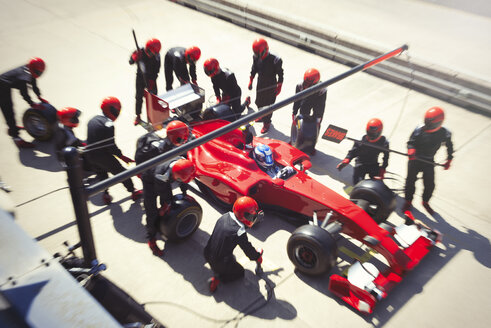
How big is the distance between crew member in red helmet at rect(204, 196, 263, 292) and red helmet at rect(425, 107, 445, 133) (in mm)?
3248

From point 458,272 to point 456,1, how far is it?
15.8 meters

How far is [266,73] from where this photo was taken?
8.06 metres

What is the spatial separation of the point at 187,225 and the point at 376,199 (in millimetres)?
2983

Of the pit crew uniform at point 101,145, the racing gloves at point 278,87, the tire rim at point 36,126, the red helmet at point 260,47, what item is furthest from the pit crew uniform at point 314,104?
the tire rim at point 36,126

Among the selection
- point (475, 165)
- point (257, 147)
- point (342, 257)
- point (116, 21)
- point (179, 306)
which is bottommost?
point (179, 306)

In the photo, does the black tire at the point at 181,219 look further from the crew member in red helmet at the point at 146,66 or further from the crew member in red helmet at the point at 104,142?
the crew member in red helmet at the point at 146,66

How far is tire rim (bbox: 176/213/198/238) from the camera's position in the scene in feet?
18.1

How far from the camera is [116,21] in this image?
43.7 ft

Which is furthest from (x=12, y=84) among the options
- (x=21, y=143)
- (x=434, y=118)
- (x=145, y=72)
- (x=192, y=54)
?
(x=434, y=118)

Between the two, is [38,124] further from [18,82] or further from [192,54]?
[192,54]

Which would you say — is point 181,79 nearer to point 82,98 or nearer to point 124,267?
point 82,98

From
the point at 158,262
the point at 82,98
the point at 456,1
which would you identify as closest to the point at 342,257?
the point at 158,262

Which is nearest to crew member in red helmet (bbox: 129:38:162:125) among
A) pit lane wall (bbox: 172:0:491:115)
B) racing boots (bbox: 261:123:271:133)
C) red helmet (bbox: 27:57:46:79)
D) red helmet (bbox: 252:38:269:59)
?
red helmet (bbox: 27:57:46:79)

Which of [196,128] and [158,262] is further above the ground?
[196,128]
